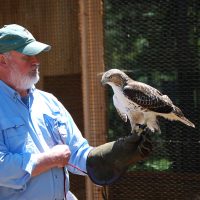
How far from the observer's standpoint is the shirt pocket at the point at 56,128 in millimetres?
2809

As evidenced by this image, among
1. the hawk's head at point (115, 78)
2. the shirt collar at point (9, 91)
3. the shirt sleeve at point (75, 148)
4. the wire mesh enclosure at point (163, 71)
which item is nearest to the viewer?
the shirt collar at point (9, 91)

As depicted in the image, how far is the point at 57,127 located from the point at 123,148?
41 cm

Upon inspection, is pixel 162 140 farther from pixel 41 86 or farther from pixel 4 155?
pixel 4 155

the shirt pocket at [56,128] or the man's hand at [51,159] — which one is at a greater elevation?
the shirt pocket at [56,128]

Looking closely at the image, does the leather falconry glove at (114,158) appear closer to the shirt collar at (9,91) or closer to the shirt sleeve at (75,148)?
the shirt sleeve at (75,148)

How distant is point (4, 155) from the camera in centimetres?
251

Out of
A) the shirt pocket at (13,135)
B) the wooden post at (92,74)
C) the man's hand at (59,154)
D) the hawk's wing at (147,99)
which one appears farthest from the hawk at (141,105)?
the shirt pocket at (13,135)

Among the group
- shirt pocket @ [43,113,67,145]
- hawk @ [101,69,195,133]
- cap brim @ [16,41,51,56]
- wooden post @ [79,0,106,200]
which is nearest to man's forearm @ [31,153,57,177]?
shirt pocket @ [43,113,67,145]

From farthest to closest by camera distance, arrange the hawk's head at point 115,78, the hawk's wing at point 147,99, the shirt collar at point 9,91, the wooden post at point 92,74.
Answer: the wooden post at point 92,74 < the hawk's head at point 115,78 < the hawk's wing at point 147,99 < the shirt collar at point 9,91

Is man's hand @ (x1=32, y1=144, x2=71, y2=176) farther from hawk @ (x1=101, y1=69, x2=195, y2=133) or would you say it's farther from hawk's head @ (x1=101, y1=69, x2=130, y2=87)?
hawk's head @ (x1=101, y1=69, x2=130, y2=87)

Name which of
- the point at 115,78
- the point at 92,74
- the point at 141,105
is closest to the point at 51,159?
the point at 141,105

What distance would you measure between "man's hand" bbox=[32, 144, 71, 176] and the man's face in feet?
1.31

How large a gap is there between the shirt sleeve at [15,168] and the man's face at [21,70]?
40cm

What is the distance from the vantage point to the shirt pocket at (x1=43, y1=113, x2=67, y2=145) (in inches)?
111
